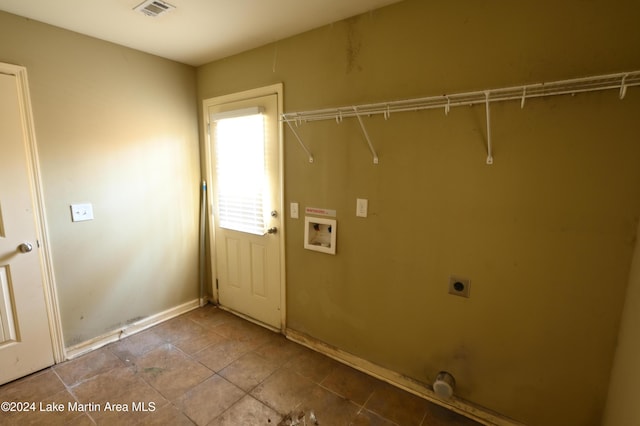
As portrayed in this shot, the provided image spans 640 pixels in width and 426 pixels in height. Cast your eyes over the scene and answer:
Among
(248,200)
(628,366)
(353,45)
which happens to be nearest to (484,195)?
(628,366)

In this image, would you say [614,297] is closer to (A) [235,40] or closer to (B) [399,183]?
(B) [399,183]

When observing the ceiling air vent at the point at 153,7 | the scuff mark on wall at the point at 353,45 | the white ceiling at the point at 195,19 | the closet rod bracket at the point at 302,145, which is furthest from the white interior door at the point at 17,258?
the scuff mark on wall at the point at 353,45

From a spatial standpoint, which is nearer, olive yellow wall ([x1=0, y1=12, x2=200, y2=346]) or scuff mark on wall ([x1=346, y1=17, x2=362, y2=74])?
scuff mark on wall ([x1=346, y1=17, x2=362, y2=74])

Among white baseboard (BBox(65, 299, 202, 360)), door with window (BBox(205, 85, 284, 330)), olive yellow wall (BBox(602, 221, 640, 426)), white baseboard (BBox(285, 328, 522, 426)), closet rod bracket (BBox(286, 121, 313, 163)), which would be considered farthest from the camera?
door with window (BBox(205, 85, 284, 330))

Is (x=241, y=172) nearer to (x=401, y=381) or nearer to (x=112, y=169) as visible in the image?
(x=112, y=169)

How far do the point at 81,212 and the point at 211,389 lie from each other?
5.49 feet

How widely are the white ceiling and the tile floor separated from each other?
2472 mm

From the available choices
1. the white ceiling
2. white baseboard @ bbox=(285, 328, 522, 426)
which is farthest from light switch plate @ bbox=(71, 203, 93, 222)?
white baseboard @ bbox=(285, 328, 522, 426)

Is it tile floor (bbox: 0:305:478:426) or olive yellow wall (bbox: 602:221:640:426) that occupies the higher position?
olive yellow wall (bbox: 602:221:640:426)

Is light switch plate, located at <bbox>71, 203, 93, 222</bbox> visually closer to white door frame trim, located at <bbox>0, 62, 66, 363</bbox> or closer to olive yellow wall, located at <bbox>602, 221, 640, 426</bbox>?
white door frame trim, located at <bbox>0, 62, 66, 363</bbox>

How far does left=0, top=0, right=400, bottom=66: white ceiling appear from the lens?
1.75 meters

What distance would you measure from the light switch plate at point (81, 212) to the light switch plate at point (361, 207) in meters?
2.11

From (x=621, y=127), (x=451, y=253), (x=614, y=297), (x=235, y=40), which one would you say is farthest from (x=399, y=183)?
(x=235, y=40)

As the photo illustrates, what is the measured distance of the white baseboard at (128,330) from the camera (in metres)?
2.29
